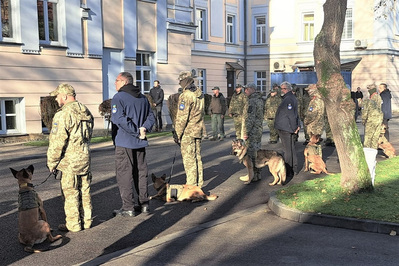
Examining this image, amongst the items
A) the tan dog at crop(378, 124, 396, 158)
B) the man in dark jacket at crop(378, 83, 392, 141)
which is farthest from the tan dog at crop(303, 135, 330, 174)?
the man in dark jacket at crop(378, 83, 392, 141)

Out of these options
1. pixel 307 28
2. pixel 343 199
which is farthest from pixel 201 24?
pixel 343 199

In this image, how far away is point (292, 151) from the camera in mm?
9938

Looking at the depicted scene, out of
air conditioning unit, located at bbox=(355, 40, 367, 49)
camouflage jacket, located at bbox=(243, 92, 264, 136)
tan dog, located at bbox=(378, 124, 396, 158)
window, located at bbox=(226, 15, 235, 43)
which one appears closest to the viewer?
camouflage jacket, located at bbox=(243, 92, 264, 136)

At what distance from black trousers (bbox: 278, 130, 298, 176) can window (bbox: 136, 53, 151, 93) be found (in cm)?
Result: 1192

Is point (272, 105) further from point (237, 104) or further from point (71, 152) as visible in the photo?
point (71, 152)

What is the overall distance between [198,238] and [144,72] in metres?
16.0

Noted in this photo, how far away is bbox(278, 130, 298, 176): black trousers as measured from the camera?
978cm

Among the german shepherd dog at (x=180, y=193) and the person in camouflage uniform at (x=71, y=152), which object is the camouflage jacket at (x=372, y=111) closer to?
the german shepherd dog at (x=180, y=193)

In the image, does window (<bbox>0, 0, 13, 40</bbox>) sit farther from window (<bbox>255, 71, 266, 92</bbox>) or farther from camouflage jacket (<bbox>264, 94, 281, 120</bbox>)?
window (<bbox>255, 71, 266, 92</bbox>)

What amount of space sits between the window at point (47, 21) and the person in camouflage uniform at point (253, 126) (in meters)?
9.97

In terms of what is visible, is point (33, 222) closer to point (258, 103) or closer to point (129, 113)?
point (129, 113)

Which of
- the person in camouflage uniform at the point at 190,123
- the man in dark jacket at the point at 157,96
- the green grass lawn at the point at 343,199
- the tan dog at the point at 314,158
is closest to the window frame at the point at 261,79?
the man in dark jacket at the point at 157,96

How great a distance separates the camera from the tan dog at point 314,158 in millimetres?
10109

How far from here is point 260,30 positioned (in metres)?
35.8
